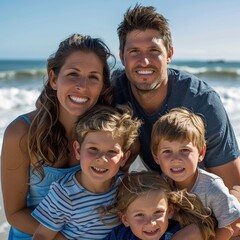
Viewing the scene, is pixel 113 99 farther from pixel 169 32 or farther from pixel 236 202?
pixel 236 202

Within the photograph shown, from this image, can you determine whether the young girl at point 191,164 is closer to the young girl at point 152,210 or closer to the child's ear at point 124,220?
the young girl at point 152,210

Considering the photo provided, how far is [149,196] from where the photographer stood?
2.48 meters

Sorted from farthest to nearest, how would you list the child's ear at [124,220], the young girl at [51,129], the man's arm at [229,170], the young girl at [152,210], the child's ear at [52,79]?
the man's arm at [229,170], the child's ear at [52,79], the young girl at [51,129], the child's ear at [124,220], the young girl at [152,210]

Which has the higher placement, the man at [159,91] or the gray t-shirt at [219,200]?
the man at [159,91]

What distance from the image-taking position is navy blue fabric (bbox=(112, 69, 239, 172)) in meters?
3.21

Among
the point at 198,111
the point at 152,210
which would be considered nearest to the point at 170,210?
the point at 152,210

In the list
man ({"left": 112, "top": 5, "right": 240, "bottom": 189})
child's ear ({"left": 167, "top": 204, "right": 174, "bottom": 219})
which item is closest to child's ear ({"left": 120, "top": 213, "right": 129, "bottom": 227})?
child's ear ({"left": 167, "top": 204, "right": 174, "bottom": 219})

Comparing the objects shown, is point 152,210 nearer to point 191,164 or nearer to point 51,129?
point 191,164

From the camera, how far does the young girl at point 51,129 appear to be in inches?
113

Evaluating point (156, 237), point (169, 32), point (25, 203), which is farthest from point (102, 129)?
point (169, 32)

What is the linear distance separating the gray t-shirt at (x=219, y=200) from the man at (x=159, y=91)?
1.92 ft

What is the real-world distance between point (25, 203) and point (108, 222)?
2.45 feet

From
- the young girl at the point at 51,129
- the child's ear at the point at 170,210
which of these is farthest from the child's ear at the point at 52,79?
the child's ear at the point at 170,210

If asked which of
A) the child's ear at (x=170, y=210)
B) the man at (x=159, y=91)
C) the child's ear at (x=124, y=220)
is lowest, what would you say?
the child's ear at (x=124, y=220)
